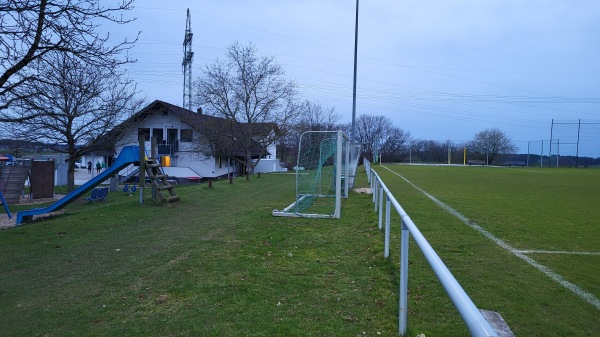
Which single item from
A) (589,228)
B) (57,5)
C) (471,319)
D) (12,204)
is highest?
(57,5)

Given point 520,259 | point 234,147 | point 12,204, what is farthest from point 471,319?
point 234,147

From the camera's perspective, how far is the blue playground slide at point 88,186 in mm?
12891

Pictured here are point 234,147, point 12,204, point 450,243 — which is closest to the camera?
point 450,243

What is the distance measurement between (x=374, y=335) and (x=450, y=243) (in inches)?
178

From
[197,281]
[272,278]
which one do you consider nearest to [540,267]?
[272,278]

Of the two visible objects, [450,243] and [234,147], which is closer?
[450,243]

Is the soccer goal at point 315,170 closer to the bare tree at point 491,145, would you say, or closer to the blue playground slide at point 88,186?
the blue playground slide at point 88,186

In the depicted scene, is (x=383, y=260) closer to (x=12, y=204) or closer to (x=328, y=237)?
(x=328, y=237)

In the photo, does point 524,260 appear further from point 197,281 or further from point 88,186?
point 88,186

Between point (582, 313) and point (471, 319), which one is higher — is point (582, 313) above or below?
below

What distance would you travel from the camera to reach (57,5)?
6.89m

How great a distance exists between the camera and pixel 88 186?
45.1ft

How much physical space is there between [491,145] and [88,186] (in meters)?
64.4

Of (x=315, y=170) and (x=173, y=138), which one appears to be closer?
(x=315, y=170)
